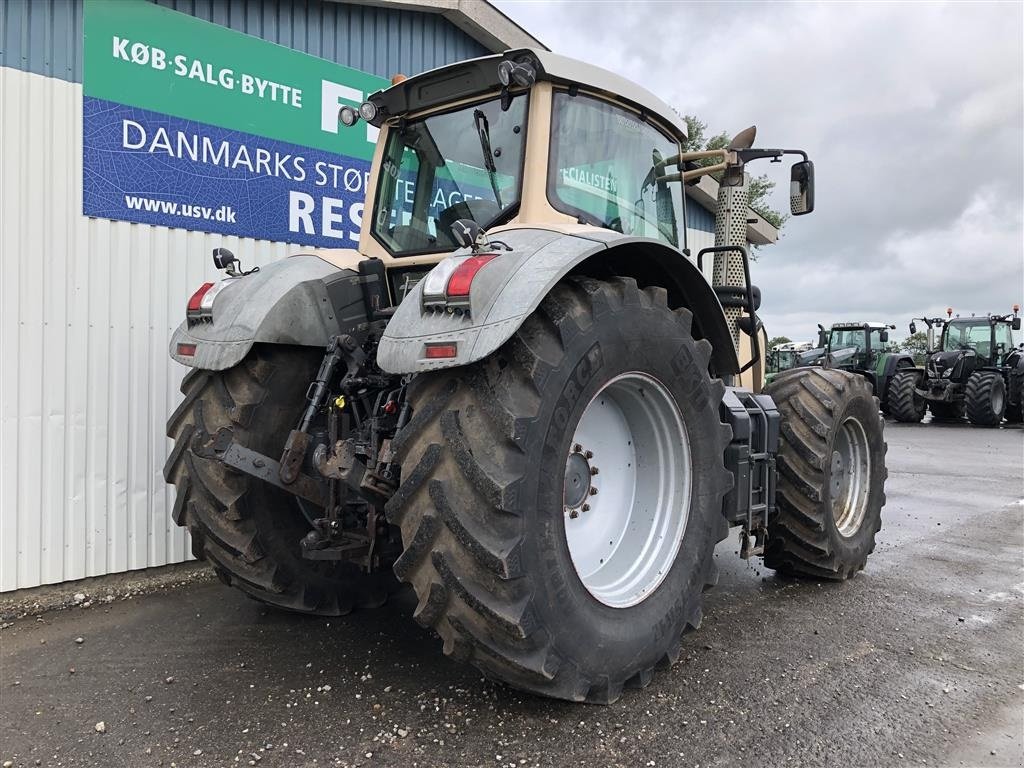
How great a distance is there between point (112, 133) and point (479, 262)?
3.19m

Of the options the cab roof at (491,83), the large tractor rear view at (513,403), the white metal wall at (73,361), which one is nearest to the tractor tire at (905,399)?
the large tractor rear view at (513,403)

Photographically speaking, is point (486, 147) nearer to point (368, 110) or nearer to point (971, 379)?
point (368, 110)

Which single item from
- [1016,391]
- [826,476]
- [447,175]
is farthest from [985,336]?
[447,175]

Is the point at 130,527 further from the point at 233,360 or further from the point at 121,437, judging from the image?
the point at 233,360

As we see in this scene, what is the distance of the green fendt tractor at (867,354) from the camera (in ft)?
64.2

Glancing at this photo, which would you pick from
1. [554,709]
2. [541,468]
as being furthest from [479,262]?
[554,709]

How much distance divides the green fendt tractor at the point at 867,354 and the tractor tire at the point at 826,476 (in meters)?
15.6

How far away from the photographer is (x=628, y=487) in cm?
338

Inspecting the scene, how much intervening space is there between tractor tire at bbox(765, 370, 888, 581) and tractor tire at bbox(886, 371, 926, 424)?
15602 mm

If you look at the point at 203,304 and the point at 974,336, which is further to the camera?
the point at 974,336

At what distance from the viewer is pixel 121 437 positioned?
454 centimetres

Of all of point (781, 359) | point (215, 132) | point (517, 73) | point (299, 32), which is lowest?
point (781, 359)

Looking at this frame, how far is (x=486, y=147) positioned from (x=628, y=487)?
1706 millimetres

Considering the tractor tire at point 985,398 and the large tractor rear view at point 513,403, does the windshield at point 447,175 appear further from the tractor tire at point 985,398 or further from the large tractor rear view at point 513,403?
the tractor tire at point 985,398
